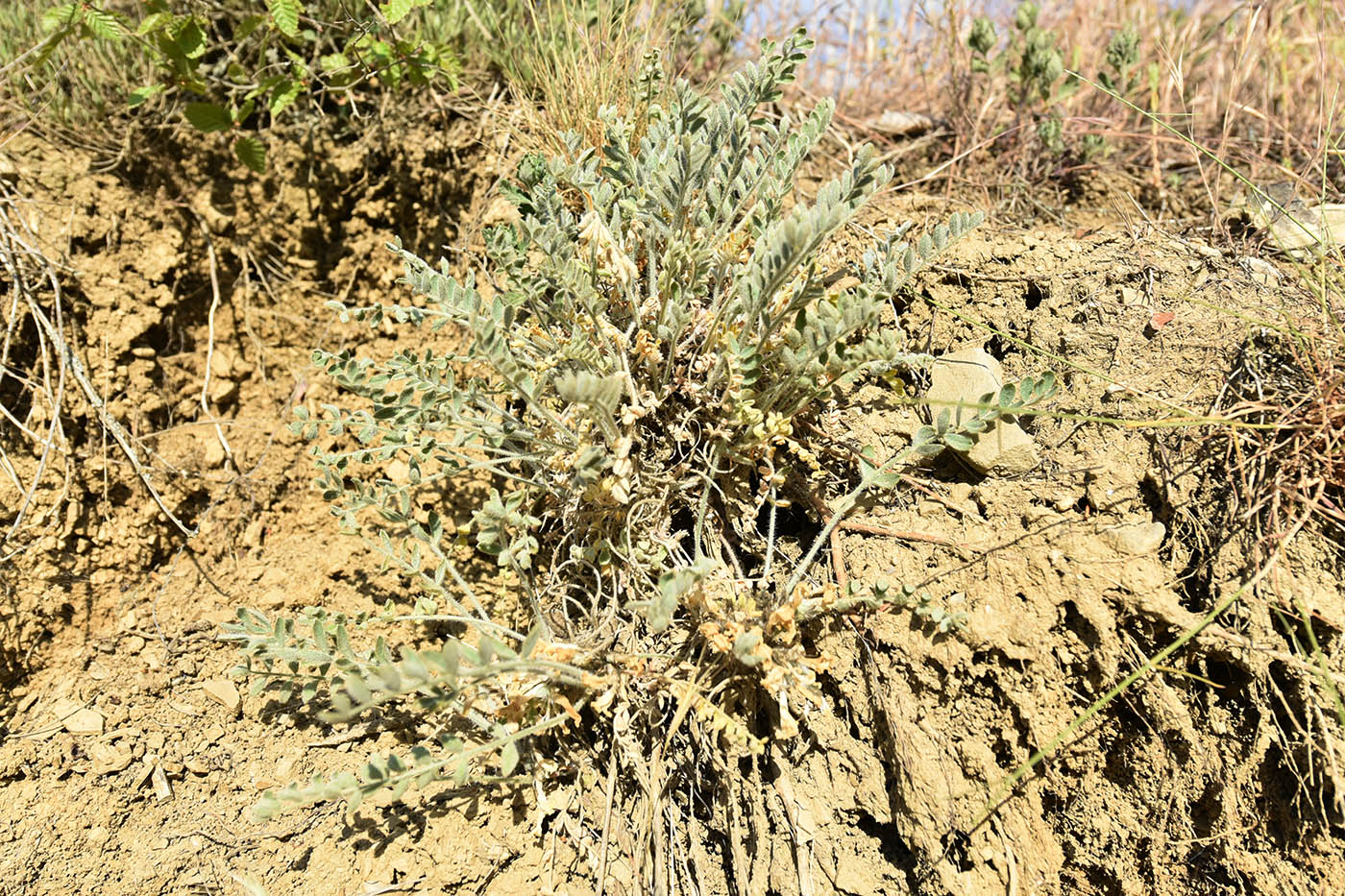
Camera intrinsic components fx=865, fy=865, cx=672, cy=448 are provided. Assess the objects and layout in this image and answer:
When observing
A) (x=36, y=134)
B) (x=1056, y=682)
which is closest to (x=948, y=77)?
(x=1056, y=682)

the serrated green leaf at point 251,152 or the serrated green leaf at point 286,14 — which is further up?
the serrated green leaf at point 286,14

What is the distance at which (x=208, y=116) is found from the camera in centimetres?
245

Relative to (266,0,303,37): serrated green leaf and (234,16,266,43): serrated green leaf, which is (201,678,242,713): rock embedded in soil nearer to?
(266,0,303,37): serrated green leaf

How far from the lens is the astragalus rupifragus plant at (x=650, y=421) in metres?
1.72

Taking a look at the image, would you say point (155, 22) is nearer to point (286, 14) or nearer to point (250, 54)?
point (286, 14)

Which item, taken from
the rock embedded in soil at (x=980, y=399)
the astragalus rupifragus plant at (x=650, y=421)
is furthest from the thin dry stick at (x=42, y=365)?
the rock embedded in soil at (x=980, y=399)

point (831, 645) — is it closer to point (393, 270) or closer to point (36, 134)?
point (393, 270)

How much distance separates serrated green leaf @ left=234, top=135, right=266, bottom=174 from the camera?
97.9 inches

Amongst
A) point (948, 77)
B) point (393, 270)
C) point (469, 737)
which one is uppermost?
point (948, 77)

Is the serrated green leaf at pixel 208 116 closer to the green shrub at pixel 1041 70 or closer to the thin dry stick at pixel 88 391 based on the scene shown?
the thin dry stick at pixel 88 391

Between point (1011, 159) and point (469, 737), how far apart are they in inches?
90.2

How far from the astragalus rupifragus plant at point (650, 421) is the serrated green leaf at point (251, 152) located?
2.78 ft

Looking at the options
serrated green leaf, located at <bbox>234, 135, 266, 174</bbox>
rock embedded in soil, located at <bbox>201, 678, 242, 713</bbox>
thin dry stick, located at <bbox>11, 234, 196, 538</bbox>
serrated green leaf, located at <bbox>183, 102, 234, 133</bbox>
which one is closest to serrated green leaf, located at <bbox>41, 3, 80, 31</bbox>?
serrated green leaf, located at <bbox>183, 102, 234, 133</bbox>

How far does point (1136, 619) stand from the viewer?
1.71 m
